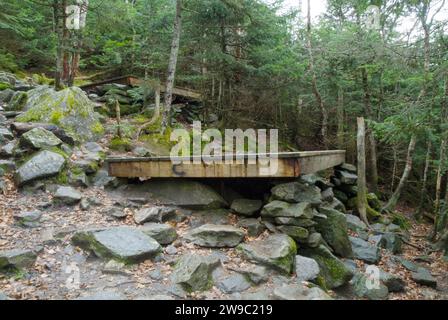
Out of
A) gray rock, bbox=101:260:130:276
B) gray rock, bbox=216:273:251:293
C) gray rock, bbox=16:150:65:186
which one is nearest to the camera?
gray rock, bbox=216:273:251:293

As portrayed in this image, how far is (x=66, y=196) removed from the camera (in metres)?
5.38

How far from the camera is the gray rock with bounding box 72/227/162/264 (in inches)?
157

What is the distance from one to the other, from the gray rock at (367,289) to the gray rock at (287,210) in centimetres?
125

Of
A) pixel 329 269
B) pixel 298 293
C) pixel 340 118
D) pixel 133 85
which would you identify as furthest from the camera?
pixel 133 85

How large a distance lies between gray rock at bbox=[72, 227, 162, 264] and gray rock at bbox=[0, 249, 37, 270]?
1.99 ft

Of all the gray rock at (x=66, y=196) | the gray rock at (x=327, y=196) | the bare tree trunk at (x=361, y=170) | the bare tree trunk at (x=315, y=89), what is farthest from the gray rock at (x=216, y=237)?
the bare tree trunk at (x=315, y=89)

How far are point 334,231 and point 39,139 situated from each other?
19.8ft

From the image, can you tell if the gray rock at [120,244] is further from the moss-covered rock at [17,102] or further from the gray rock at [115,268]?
the moss-covered rock at [17,102]

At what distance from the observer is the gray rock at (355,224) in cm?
740

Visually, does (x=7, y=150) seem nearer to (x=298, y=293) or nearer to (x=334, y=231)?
(x=298, y=293)

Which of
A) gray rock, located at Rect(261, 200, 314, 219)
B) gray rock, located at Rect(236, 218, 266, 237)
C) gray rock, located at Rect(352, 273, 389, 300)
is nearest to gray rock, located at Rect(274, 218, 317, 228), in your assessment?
gray rock, located at Rect(261, 200, 314, 219)

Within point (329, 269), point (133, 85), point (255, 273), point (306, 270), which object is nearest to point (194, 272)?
point (255, 273)

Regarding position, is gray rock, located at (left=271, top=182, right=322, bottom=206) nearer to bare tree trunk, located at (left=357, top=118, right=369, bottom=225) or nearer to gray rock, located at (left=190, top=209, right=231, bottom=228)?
gray rock, located at (left=190, top=209, right=231, bottom=228)

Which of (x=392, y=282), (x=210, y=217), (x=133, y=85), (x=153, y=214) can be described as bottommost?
(x=392, y=282)
